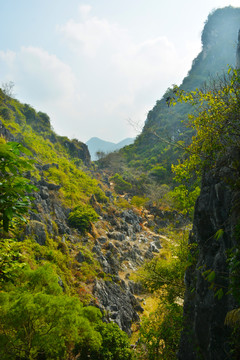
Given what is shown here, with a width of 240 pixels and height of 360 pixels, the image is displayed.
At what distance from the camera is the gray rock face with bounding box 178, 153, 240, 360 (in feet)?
15.8

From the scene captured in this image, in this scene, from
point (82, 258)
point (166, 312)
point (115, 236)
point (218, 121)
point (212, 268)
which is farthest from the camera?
point (115, 236)

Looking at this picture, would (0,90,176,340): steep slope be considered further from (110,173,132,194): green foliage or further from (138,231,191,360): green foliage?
(110,173,132,194): green foliage

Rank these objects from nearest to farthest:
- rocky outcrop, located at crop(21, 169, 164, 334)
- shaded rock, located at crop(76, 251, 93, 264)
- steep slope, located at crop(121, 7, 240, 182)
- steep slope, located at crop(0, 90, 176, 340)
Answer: steep slope, located at crop(0, 90, 176, 340) < rocky outcrop, located at crop(21, 169, 164, 334) < shaded rock, located at crop(76, 251, 93, 264) < steep slope, located at crop(121, 7, 240, 182)

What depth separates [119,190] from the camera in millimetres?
51094

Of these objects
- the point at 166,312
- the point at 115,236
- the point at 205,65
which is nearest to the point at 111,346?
the point at 166,312

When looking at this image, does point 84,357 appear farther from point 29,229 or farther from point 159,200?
point 159,200

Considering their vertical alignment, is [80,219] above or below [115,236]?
above

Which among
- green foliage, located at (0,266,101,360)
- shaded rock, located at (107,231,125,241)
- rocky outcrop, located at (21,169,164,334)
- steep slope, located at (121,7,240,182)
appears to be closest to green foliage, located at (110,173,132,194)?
rocky outcrop, located at (21,169,164,334)

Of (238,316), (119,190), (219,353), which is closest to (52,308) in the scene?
(219,353)

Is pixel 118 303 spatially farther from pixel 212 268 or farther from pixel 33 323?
pixel 212 268

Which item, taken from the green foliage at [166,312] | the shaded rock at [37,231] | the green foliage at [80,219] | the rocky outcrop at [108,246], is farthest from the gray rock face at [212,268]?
the green foliage at [80,219]

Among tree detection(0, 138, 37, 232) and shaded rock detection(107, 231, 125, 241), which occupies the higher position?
tree detection(0, 138, 37, 232)

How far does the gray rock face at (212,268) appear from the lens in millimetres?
4816

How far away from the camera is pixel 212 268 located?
5.32 metres
